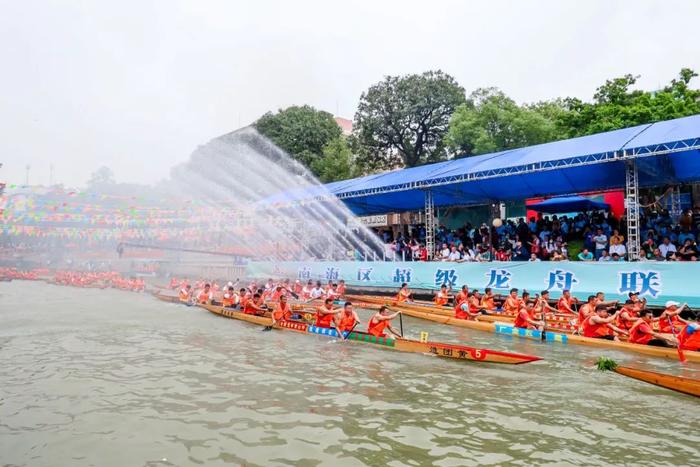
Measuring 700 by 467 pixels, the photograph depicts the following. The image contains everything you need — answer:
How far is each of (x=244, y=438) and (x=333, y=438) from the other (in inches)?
52.0

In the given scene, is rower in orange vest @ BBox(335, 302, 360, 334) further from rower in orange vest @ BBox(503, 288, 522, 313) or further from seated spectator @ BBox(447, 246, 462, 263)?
seated spectator @ BBox(447, 246, 462, 263)

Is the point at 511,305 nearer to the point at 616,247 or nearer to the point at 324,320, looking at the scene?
the point at 616,247

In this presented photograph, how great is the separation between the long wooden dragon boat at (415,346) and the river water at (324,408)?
0.76ft

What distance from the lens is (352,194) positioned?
26172 millimetres

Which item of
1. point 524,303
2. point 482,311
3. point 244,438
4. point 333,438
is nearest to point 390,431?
point 333,438

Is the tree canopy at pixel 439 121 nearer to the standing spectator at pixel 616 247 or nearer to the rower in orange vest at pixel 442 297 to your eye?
the standing spectator at pixel 616 247

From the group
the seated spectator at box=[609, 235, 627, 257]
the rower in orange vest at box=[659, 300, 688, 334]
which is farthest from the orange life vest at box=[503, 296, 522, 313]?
the rower in orange vest at box=[659, 300, 688, 334]

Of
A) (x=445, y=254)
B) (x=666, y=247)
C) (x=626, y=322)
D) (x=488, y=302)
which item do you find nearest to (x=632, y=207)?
(x=666, y=247)

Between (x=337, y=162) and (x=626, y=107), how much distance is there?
2173 cm

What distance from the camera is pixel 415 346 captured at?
499 inches

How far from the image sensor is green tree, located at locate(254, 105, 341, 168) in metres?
47.9

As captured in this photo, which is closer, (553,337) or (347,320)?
(553,337)

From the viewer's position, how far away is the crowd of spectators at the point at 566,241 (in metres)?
18.0

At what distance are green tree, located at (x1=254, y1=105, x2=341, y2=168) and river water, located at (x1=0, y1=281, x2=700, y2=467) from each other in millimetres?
34805
